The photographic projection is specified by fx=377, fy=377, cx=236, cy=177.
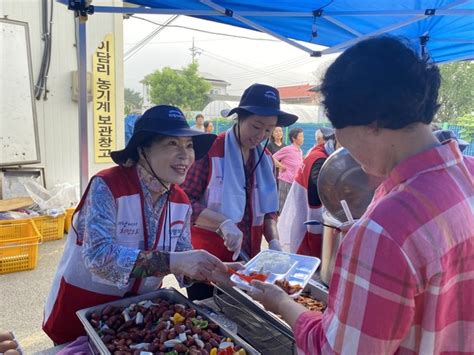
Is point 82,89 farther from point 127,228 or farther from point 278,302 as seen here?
point 278,302

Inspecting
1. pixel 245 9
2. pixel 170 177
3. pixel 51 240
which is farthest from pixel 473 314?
pixel 51 240

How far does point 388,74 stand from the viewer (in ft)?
2.51

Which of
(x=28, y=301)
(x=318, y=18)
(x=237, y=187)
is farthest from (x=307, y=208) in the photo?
(x=28, y=301)

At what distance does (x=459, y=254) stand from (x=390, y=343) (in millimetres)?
217

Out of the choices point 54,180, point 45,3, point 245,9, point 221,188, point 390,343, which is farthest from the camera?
point 54,180

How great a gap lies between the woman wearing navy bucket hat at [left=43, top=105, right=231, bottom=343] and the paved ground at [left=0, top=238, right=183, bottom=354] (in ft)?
4.99

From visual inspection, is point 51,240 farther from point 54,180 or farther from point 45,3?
point 45,3

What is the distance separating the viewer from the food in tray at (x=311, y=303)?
4.99 ft

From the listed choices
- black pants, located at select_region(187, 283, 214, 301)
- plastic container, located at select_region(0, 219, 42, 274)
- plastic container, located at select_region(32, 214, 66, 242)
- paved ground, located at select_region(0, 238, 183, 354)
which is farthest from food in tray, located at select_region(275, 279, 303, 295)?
plastic container, located at select_region(32, 214, 66, 242)

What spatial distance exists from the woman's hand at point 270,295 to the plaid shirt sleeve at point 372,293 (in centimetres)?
35

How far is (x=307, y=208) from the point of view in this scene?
2250 millimetres

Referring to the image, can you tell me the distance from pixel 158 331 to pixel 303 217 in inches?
48.3

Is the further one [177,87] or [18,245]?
[177,87]

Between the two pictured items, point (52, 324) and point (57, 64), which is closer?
point (52, 324)
